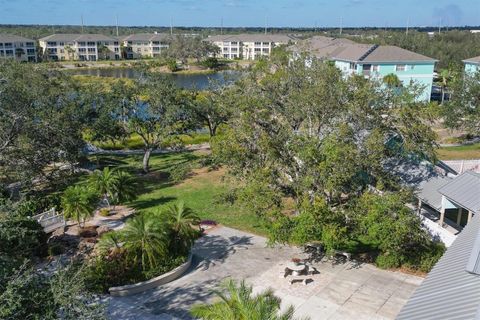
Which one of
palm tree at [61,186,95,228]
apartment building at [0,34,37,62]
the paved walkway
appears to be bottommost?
the paved walkway

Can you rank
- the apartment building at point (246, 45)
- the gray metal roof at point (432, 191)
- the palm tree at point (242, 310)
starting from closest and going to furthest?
the palm tree at point (242, 310), the gray metal roof at point (432, 191), the apartment building at point (246, 45)

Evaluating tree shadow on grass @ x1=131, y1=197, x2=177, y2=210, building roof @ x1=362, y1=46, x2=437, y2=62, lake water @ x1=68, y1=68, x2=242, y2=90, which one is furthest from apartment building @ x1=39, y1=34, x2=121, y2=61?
tree shadow on grass @ x1=131, y1=197, x2=177, y2=210

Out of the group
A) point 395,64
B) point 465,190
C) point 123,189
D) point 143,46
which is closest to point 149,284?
point 123,189

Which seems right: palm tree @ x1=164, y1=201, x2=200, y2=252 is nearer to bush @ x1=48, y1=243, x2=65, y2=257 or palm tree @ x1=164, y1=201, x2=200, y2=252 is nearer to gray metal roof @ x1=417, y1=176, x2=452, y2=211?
bush @ x1=48, y1=243, x2=65, y2=257

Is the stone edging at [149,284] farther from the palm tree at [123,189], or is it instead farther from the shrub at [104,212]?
the shrub at [104,212]

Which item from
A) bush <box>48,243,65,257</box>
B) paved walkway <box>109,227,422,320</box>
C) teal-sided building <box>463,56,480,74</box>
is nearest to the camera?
paved walkway <box>109,227,422,320</box>

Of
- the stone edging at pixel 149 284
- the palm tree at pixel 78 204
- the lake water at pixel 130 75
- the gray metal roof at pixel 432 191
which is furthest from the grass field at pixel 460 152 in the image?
the lake water at pixel 130 75
